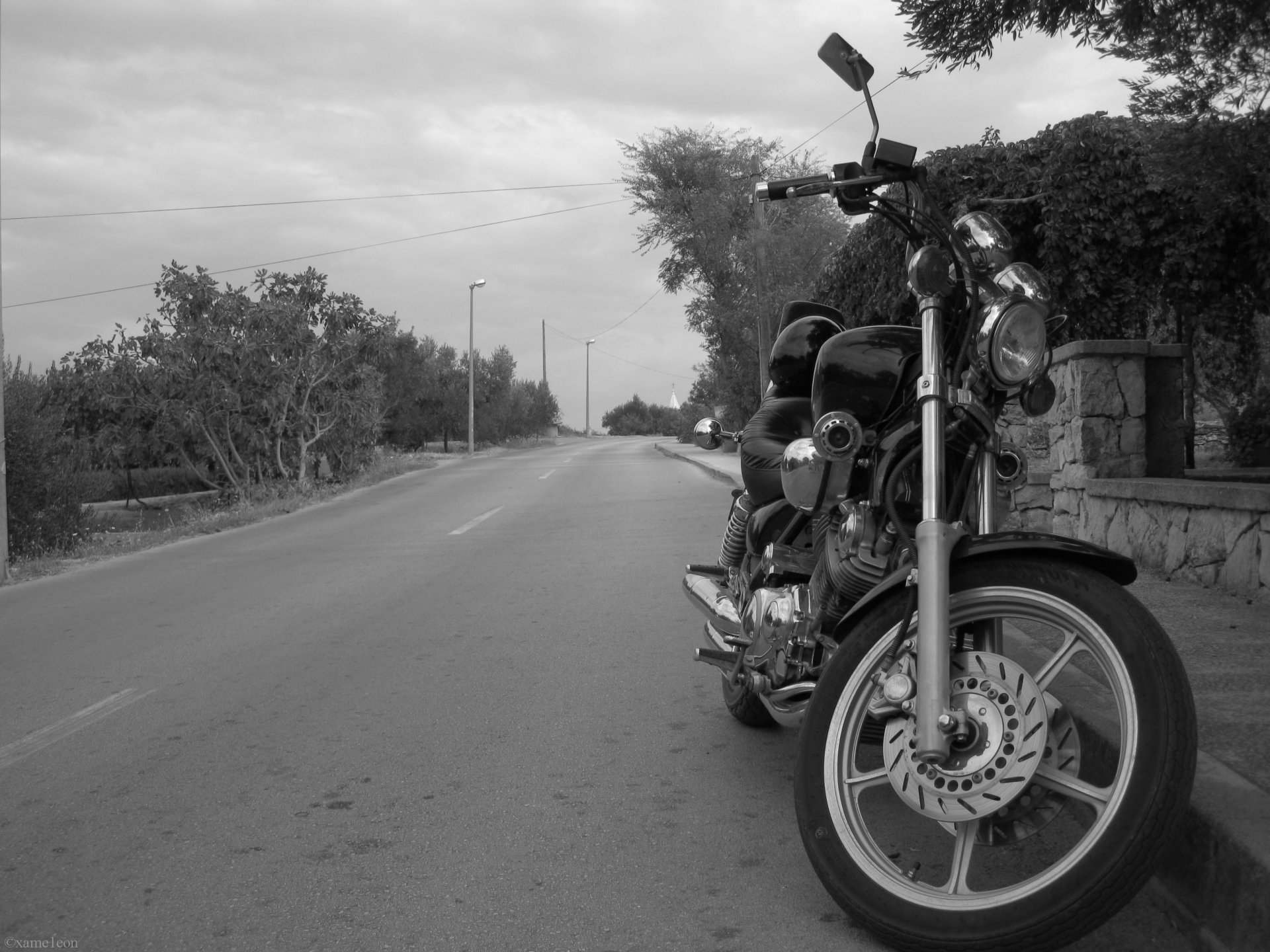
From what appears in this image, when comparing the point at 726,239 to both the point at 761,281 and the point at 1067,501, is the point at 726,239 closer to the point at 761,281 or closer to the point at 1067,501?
the point at 761,281

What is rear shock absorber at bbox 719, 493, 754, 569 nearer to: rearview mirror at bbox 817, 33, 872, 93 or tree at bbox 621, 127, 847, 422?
rearview mirror at bbox 817, 33, 872, 93

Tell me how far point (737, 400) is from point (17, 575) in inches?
939

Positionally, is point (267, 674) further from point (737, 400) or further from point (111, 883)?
point (737, 400)

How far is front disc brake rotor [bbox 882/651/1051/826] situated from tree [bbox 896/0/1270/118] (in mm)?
3624

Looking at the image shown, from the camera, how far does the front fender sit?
268 centimetres

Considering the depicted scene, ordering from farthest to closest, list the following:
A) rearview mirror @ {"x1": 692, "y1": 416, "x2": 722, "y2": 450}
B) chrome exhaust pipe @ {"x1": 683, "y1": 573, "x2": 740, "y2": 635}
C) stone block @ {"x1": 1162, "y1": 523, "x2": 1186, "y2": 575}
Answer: stone block @ {"x1": 1162, "y1": 523, "x2": 1186, "y2": 575}
rearview mirror @ {"x1": 692, "y1": 416, "x2": 722, "y2": 450}
chrome exhaust pipe @ {"x1": 683, "y1": 573, "x2": 740, "y2": 635}

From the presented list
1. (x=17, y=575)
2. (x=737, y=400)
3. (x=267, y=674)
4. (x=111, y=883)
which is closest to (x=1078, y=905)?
(x=111, y=883)

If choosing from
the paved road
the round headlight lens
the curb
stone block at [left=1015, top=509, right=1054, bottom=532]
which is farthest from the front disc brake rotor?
the curb

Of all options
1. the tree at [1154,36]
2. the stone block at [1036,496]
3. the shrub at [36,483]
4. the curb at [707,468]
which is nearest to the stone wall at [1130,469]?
the stone block at [1036,496]

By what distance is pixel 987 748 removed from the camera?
8.79ft

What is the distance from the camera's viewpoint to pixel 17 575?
12.1 metres

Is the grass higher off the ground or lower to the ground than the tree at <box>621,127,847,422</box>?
lower

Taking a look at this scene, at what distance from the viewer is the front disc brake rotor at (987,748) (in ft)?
8.69

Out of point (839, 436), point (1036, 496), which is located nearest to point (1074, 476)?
point (1036, 496)
